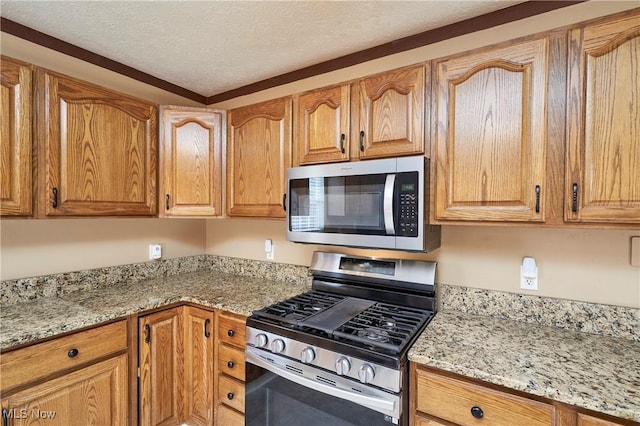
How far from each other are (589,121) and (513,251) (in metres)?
0.68

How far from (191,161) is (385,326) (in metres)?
1.58

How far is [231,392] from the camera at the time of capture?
1749mm

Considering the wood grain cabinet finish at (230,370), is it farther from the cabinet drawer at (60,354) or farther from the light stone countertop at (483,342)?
the cabinet drawer at (60,354)

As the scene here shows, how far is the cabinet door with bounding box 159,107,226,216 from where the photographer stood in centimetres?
208

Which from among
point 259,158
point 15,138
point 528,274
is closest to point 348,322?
point 528,274

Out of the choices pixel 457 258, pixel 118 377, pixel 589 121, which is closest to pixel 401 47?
pixel 589 121

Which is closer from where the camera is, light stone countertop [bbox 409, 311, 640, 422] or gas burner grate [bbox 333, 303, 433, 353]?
light stone countertop [bbox 409, 311, 640, 422]

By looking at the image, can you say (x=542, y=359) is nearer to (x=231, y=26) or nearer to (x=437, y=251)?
(x=437, y=251)

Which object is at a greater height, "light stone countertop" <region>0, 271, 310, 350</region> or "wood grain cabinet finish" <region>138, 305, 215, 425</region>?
"light stone countertop" <region>0, 271, 310, 350</region>

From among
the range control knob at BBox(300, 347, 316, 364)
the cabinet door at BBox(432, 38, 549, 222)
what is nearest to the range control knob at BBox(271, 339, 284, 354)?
the range control knob at BBox(300, 347, 316, 364)

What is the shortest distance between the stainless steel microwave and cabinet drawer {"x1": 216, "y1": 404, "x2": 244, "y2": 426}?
3.31ft

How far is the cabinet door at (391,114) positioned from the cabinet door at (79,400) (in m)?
1.70

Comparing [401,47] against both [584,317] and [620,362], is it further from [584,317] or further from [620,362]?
[620,362]

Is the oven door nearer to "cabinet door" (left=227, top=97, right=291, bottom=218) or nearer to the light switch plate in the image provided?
"cabinet door" (left=227, top=97, right=291, bottom=218)
